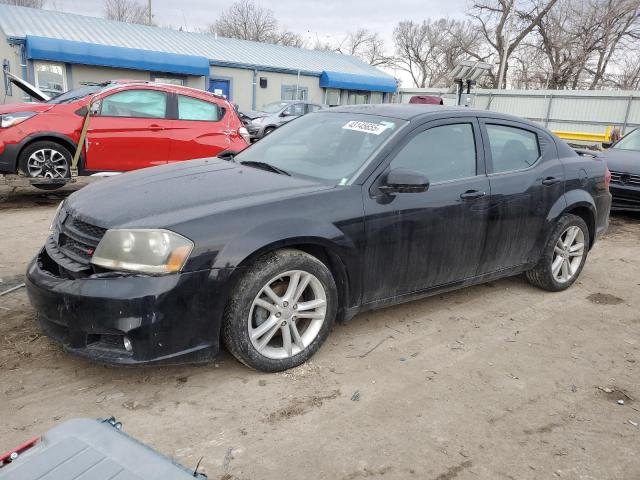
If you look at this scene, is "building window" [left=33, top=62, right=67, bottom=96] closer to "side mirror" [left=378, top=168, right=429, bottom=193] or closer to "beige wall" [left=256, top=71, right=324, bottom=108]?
"beige wall" [left=256, top=71, right=324, bottom=108]

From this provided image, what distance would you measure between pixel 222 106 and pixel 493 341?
6.25 m

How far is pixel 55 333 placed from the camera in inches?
113

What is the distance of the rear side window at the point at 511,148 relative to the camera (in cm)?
418

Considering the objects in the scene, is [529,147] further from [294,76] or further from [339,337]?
[294,76]

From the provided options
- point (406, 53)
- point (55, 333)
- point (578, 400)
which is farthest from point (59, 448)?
point (406, 53)

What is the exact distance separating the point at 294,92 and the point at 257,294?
81.9 feet

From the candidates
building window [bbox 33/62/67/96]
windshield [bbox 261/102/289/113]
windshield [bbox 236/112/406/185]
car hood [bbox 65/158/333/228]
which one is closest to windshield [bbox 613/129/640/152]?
windshield [bbox 236/112/406/185]

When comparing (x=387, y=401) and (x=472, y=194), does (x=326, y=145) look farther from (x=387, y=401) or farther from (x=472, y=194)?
(x=387, y=401)

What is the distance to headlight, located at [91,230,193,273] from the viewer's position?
8.87 feet

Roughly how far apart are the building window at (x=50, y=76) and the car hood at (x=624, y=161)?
60.7 feet

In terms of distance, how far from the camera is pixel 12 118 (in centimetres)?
702

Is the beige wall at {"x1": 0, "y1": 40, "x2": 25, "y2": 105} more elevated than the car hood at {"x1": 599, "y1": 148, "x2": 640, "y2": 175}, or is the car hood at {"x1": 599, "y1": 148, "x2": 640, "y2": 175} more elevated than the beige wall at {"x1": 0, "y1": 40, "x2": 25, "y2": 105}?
the beige wall at {"x1": 0, "y1": 40, "x2": 25, "y2": 105}

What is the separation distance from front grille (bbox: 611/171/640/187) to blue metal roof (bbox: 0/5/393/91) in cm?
1875

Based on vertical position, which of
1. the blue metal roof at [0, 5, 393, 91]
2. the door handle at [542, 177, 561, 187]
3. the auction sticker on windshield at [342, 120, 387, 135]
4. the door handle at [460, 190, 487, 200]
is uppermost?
the blue metal roof at [0, 5, 393, 91]
